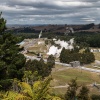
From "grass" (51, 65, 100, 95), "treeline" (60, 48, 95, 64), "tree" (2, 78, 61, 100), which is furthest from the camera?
"treeline" (60, 48, 95, 64)

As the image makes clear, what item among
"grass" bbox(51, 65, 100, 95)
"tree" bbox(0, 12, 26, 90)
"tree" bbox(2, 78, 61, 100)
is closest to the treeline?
"grass" bbox(51, 65, 100, 95)

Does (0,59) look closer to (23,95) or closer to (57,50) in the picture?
(23,95)

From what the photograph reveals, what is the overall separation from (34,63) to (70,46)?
100303 millimetres

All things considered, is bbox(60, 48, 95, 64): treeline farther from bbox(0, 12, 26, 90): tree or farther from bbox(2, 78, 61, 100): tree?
bbox(2, 78, 61, 100): tree

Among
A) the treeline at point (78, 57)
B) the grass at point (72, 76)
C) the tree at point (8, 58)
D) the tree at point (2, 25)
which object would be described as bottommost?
the grass at point (72, 76)

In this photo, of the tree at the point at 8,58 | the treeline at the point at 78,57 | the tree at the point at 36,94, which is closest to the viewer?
the tree at the point at 36,94

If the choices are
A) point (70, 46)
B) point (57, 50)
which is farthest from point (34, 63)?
point (70, 46)

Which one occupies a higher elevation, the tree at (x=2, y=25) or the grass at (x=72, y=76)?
the tree at (x=2, y=25)

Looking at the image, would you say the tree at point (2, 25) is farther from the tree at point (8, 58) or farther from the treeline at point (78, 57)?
the treeline at point (78, 57)

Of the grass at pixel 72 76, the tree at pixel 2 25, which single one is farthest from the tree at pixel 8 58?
the grass at pixel 72 76

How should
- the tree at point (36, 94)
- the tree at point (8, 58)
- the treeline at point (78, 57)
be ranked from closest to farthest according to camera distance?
1. the tree at point (36, 94)
2. the tree at point (8, 58)
3. the treeline at point (78, 57)

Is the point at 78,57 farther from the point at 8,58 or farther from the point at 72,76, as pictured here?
the point at 8,58

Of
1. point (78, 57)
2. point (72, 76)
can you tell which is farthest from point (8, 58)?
point (78, 57)

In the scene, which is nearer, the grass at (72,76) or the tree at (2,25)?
the tree at (2,25)
